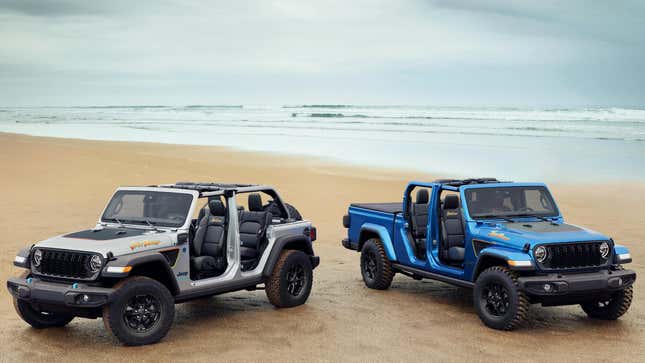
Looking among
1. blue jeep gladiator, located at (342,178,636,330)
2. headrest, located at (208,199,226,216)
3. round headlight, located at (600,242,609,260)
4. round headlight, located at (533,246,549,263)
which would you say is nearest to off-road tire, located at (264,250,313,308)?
headrest, located at (208,199,226,216)

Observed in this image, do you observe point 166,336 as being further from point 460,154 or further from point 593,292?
point 460,154

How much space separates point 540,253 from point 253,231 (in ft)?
12.0

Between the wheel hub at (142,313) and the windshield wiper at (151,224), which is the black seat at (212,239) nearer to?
the windshield wiper at (151,224)

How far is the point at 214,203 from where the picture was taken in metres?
9.75

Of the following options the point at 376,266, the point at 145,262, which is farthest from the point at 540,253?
the point at 145,262

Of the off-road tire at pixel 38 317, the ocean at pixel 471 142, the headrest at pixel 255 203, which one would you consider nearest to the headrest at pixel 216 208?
the headrest at pixel 255 203

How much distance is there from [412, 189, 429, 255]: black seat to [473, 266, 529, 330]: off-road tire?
5.88 ft

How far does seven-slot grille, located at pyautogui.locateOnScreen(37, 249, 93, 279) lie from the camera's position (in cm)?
819

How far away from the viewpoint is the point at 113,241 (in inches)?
332

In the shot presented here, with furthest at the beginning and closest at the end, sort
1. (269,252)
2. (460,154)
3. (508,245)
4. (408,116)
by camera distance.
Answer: (408,116), (460,154), (269,252), (508,245)

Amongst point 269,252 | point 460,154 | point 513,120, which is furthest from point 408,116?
point 269,252

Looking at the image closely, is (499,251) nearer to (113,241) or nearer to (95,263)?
(113,241)

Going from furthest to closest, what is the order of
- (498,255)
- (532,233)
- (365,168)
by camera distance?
(365,168) < (532,233) < (498,255)

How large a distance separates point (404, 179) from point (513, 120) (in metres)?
37.1
